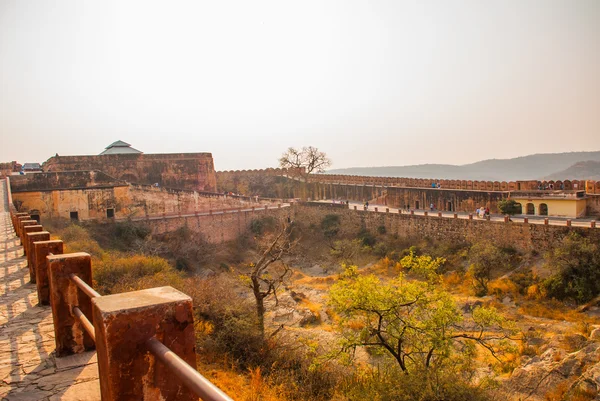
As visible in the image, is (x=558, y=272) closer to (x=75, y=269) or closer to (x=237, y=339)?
(x=237, y=339)

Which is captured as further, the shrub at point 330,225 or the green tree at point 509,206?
the shrub at point 330,225

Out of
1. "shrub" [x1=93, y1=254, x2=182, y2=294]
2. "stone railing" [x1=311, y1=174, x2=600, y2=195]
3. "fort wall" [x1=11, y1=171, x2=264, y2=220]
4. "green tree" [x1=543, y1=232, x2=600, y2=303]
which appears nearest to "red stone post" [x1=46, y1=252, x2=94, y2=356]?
"shrub" [x1=93, y1=254, x2=182, y2=294]

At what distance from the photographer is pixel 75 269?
3.74 m

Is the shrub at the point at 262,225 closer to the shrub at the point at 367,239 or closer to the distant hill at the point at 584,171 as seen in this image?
the shrub at the point at 367,239

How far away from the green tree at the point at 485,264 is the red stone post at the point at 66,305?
56.1ft

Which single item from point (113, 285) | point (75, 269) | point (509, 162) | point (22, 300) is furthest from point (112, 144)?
point (509, 162)

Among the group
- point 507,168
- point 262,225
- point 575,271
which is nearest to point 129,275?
point 262,225

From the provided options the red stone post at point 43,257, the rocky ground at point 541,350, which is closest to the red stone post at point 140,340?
the red stone post at point 43,257

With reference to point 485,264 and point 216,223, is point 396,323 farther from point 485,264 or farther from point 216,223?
point 216,223

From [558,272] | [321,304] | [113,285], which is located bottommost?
[321,304]

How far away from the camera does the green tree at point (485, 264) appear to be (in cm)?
1809

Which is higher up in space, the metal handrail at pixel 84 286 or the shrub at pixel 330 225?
the metal handrail at pixel 84 286

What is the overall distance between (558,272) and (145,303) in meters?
18.0

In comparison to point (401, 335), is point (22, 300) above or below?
above
